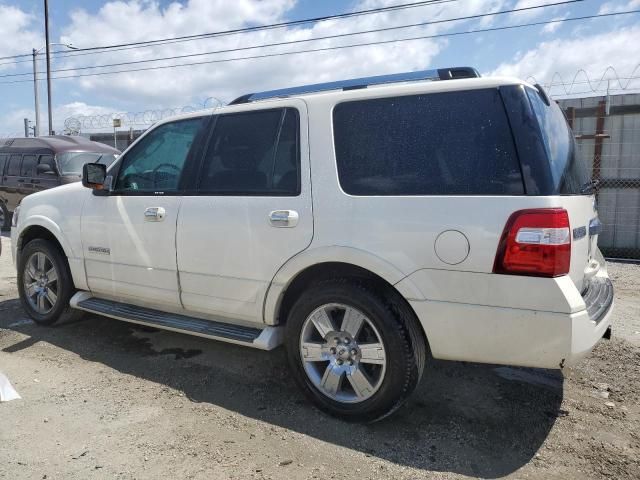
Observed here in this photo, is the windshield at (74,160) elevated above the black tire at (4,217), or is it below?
above

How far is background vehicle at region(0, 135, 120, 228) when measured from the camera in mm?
10969

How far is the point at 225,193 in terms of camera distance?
11.7 ft

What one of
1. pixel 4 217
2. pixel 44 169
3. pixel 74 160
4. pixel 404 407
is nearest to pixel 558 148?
pixel 404 407

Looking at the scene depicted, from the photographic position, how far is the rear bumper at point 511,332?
2574mm

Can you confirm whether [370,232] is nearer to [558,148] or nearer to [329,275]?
[329,275]

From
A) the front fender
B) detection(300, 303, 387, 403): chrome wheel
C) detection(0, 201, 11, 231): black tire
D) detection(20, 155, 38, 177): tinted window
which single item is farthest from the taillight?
detection(0, 201, 11, 231): black tire

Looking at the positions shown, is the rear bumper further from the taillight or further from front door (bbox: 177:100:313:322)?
front door (bbox: 177:100:313:322)

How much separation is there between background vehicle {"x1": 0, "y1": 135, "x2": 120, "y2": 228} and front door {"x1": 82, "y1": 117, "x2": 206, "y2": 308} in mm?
7375

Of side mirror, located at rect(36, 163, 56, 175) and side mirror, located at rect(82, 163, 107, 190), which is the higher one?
side mirror, located at rect(36, 163, 56, 175)

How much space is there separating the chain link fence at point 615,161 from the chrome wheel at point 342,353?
6.93 metres

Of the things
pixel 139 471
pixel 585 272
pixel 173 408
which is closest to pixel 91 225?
pixel 173 408

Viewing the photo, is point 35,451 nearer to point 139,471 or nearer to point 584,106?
point 139,471

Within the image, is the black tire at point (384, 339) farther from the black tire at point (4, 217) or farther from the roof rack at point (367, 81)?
the black tire at point (4, 217)

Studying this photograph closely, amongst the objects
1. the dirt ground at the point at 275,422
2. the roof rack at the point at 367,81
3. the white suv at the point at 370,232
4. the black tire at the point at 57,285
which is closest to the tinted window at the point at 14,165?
the black tire at the point at 57,285
